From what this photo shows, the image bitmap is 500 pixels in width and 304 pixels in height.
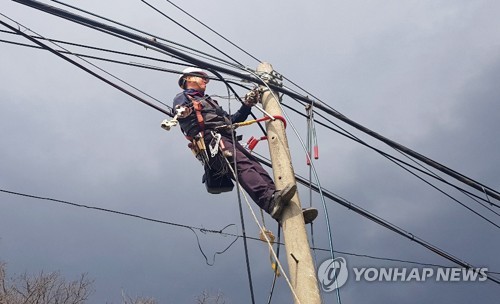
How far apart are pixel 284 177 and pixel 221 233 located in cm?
252

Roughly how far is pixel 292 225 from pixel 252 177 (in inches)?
25.3

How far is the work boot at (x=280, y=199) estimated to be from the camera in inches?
157

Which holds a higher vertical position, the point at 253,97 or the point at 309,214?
the point at 253,97

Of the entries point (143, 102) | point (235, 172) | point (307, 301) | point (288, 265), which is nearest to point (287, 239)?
point (288, 265)

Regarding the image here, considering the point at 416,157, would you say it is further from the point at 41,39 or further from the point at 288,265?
the point at 41,39

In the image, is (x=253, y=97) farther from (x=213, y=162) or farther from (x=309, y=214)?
(x=309, y=214)

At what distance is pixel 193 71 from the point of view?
17.4 ft

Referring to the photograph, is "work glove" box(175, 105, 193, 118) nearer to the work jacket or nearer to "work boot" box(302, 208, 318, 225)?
the work jacket

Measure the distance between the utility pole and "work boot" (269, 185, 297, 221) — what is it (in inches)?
1.9

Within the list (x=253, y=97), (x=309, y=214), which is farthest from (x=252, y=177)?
(x=253, y=97)

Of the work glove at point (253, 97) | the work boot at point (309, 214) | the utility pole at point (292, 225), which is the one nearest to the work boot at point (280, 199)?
the utility pole at point (292, 225)

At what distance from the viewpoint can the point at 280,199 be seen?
13.1 ft

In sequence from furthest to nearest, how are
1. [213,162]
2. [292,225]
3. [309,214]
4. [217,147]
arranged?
[213,162], [217,147], [309,214], [292,225]

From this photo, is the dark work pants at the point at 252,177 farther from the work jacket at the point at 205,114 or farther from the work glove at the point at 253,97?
the work glove at the point at 253,97
